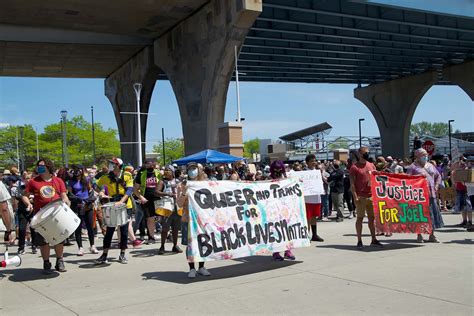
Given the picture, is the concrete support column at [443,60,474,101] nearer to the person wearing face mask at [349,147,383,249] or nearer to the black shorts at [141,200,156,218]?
the person wearing face mask at [349,147,383,249]

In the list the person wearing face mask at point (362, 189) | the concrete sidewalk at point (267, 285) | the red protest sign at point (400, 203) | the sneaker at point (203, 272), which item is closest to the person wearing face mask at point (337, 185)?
the red protest sign at point (400, 203)

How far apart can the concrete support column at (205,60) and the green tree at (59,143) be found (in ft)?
148

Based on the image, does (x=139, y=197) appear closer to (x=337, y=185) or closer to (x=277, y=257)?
(x=277, y=257)

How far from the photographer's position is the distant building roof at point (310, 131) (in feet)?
192

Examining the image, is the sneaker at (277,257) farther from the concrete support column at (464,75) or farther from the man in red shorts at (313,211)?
the concrete support column at (464,75)

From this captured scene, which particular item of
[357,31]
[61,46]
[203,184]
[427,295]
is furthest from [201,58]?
[427,295]

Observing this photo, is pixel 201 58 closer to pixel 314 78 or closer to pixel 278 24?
pixel 278 24

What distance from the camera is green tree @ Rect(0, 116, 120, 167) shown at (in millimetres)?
75250

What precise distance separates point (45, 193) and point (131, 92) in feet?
105

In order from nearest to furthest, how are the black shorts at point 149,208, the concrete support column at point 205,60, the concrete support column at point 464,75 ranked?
1. the black shorts at point 149,208
2. the concrete support column at point 205,60
3. the concrete support column at point 464,75

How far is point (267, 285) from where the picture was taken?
22.2ft

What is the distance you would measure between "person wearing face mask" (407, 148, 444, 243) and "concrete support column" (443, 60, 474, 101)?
38.6 metres

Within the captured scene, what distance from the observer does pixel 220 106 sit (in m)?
27.1

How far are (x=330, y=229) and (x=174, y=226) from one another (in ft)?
16.1
